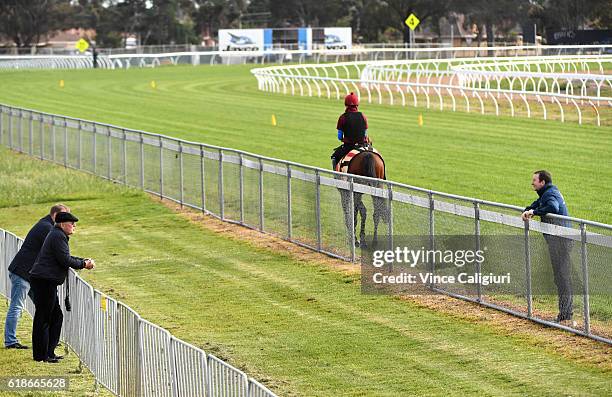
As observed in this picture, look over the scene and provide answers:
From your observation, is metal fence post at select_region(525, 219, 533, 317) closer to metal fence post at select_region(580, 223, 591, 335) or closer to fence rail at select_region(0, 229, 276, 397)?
metal fence post at select_region(580, 223, 591, 335)

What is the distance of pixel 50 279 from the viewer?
1345 cm

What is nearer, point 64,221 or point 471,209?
point 64,221

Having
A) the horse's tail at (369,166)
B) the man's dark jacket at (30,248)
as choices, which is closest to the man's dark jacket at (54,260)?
the man's dark jacket at (30,248)

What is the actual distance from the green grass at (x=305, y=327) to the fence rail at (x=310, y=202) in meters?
0.64

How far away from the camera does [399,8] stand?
4975 inches

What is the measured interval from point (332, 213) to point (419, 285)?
2887mm

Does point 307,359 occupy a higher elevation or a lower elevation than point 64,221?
lower

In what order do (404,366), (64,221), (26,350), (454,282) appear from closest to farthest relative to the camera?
1. (404,366)
2. (64,221)
3. (26,350)
4. (454,282)

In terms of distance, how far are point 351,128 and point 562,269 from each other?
20.6 feet

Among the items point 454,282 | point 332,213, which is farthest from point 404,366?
point 332,213

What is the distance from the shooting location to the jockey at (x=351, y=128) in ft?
62.4

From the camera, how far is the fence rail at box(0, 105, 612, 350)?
13.2m

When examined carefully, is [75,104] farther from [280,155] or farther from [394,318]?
[394,318]

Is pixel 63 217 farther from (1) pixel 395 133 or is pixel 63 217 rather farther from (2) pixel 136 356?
(1) pixel 395 133
